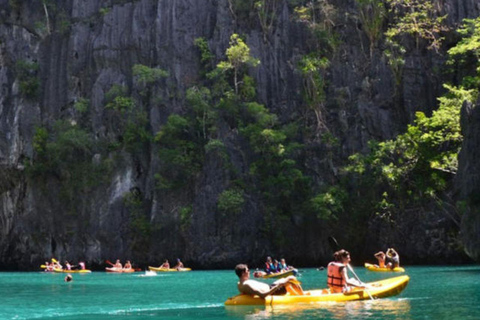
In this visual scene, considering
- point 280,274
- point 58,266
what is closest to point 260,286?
point 280,274

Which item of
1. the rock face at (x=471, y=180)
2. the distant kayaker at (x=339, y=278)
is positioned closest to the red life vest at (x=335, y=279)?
the distant kayaker at (x=339, y=278)

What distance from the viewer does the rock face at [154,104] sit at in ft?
147

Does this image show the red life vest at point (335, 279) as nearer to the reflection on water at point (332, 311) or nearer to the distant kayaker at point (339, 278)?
the distant kayaker at point (339, 278)

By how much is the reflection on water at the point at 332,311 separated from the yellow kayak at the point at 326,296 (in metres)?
0.11

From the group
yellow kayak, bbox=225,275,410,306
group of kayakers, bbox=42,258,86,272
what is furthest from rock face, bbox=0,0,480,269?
yellow kayak, bbox=225,275,410,306

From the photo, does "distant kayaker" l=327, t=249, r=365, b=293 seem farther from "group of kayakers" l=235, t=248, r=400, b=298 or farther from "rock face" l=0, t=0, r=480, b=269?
"rock face" l=0, t=0, r=480, b=269

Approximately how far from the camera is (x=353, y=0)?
49094 mm

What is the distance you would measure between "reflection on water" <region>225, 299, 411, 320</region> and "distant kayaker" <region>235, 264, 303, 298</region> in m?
0.36

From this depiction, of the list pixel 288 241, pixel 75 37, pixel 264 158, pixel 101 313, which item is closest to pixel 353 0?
pixel 264 158

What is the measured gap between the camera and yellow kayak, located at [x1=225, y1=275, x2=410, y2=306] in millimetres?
16359

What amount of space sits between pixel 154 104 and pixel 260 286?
33902 millimetres

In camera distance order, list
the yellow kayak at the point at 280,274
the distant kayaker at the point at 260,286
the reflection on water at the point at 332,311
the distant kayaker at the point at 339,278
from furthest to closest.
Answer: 1. the yellow kayak at the point at 280,274
2. the distant kayaker at the point at 339,278
3. the distant kayaker at the point at 260,286
4. the reflection on water at the point at 332,311

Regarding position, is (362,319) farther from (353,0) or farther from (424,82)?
(353,0)

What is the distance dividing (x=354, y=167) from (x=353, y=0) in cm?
1354
